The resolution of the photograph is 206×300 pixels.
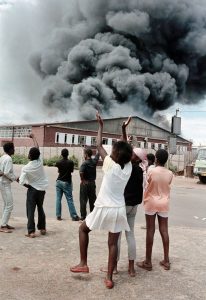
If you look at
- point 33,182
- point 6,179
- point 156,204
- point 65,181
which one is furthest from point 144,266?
point 65,181

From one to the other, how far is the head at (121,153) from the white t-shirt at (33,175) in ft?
8.28

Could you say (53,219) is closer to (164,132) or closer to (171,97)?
(164,132)

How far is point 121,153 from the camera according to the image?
14.5 feet

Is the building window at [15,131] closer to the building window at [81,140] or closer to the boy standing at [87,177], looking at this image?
the building window at [81,140]

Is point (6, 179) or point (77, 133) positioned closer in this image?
point (6, 179)

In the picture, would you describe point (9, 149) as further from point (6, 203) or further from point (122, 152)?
point (122, 152)

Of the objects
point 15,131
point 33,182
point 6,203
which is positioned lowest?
point 6,203

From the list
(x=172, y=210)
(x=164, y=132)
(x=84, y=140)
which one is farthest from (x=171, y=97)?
(x=172, y=210)

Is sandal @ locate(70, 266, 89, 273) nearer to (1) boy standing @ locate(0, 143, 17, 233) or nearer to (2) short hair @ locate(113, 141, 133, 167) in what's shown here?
(2) short hair @ locate(113, 141, 133, 167)

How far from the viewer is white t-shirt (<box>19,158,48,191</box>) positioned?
662 centimetres

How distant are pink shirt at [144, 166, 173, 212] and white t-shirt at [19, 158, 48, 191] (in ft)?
6.88

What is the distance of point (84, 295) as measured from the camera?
4188 millimetres

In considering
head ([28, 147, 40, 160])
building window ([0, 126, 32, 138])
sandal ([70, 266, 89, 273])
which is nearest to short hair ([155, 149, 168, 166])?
sandal ([70, 266, 89, 273])

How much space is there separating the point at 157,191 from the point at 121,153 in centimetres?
107
